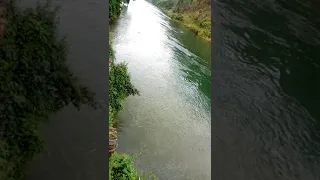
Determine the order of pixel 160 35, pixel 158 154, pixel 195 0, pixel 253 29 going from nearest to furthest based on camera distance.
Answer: pixel 253 29 → pixel 158 154 → pixel 160 35 → pixel 195 0

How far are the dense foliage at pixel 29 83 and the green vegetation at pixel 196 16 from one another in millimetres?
11707

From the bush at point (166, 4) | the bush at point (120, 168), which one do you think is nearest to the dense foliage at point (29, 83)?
the bush at point (120, 168)

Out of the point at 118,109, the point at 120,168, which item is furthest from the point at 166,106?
the point at 120,168

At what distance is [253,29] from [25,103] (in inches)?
87.4

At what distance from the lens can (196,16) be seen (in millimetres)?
17469

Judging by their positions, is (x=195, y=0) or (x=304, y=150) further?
(x=195, y=0)

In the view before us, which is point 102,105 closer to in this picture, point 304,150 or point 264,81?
point 264,81

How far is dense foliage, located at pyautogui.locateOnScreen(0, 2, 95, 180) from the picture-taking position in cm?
275

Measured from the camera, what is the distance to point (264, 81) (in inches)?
127

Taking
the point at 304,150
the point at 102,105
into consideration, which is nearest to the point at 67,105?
the point at 102,105

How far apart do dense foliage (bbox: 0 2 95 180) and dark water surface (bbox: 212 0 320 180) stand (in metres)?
1.36

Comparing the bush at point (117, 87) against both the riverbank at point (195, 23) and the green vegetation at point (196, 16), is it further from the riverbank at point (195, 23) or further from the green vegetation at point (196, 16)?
the green vegetation at point (196, 16)

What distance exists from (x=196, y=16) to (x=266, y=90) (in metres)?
14.8

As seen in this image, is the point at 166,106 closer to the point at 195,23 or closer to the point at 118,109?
the point at 118,109
